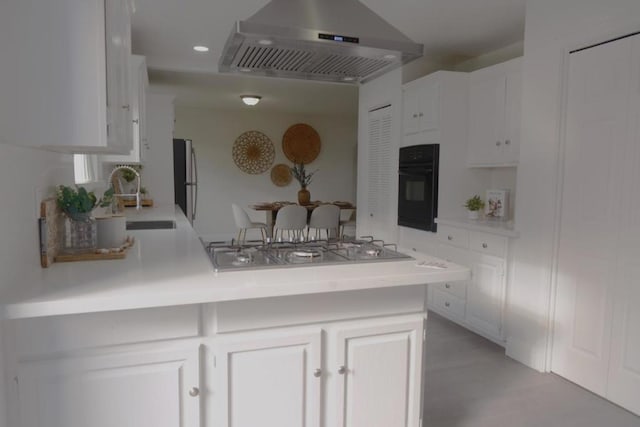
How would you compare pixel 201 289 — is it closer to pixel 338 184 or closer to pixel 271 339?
pixel 271 339

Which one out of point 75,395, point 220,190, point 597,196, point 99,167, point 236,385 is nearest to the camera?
point 75,395

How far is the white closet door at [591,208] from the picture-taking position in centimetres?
239

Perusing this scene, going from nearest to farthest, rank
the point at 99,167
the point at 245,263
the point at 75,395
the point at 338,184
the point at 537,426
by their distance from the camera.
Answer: the point at 75,395 → the point at 245,263 → the point at 537,426 → the point at 99,167 → the point at 338,184

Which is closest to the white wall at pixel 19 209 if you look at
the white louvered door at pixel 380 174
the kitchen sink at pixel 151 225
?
the kitchen sink at pixel 151 225

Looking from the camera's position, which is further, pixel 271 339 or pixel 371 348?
pixel 371 348

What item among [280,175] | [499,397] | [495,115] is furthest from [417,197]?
[280,175]

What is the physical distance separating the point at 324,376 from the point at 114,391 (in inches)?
27.5

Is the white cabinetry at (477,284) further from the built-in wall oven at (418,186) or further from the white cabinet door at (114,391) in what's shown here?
the white cabinet door at (114,391)

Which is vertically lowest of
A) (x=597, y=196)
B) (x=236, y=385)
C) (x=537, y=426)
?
(x=537, y=426)

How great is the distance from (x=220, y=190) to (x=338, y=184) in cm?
237

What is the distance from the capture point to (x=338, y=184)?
29.7ft

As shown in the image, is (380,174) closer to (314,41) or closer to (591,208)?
(591,208)

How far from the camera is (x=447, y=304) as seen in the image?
12.4 ft

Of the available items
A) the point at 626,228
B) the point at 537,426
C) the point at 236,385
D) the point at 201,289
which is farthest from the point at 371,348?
the point at 626,228
